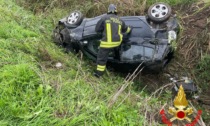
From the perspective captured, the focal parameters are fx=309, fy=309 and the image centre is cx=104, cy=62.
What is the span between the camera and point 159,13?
6141 mm

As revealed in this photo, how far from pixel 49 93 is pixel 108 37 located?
1858 millimetres

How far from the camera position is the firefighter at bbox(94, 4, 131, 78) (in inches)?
218

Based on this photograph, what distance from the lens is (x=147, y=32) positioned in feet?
19.2

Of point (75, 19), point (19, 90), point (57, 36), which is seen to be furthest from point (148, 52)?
point (19, 90)

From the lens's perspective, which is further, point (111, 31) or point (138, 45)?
point (138, 45)

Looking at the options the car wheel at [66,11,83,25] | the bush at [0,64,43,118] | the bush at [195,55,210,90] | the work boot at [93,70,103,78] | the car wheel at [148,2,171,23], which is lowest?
the bush at [195,55,210,90]

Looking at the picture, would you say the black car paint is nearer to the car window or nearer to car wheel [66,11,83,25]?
the car window

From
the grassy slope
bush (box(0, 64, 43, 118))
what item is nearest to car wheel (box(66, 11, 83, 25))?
the grassy slope

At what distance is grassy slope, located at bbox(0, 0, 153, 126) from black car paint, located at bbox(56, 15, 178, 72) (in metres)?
0.56

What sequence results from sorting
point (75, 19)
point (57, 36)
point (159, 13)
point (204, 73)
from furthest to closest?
point (57, 36)
point (75, 19)
point (204, 73)
point (159, 13)

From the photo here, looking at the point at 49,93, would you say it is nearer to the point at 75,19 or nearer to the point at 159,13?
the point at 75,19

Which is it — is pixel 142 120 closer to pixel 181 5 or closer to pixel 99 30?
pixel 99 30

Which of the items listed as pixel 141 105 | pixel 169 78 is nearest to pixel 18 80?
pixel 141 105

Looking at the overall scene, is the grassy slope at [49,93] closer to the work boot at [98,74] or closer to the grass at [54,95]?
the grass at [54,95]
